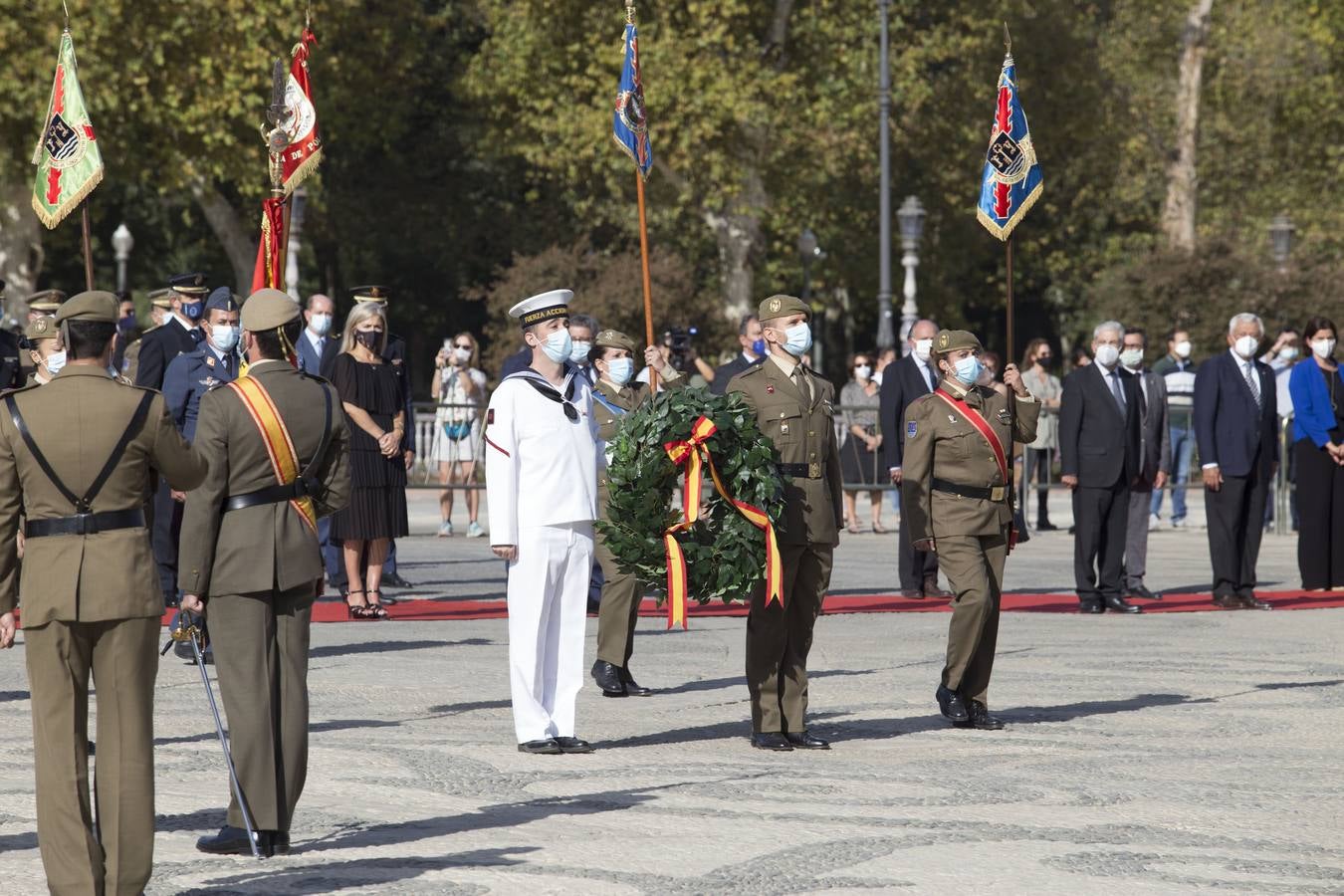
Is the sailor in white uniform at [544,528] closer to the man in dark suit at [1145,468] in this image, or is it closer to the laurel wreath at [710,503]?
the laurel wreath at [710,503]

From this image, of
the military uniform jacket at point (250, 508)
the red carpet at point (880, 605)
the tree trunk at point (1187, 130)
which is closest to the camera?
the military uniform jacket at point (250, 508)

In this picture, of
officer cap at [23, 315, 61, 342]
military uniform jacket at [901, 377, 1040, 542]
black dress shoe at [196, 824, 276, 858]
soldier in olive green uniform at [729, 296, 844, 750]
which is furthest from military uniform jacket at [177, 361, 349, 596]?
officer cap at [23, 315, 61, 342]

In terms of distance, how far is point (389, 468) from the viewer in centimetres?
1534

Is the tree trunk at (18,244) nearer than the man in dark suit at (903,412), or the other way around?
the man in dark suit at (903,412)

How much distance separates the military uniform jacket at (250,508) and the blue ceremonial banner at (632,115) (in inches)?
258

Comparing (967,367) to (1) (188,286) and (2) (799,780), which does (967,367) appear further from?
(1) (188,286)

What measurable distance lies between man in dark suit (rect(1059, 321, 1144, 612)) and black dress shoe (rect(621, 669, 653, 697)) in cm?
530

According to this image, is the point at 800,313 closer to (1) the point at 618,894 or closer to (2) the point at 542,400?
(2) the point at 542,400

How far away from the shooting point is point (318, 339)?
16469mm

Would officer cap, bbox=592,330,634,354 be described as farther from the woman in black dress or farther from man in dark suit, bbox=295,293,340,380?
man in dark suit, bbox=295,293,340,380

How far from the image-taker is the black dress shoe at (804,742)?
10.2m

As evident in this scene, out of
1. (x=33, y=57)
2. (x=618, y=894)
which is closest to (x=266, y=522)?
(x=618, y=894)

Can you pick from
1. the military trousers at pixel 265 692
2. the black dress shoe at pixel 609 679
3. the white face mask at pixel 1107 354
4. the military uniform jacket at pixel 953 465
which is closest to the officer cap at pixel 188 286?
the black dress shoe at pixel 609 679

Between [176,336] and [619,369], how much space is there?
109 inches
